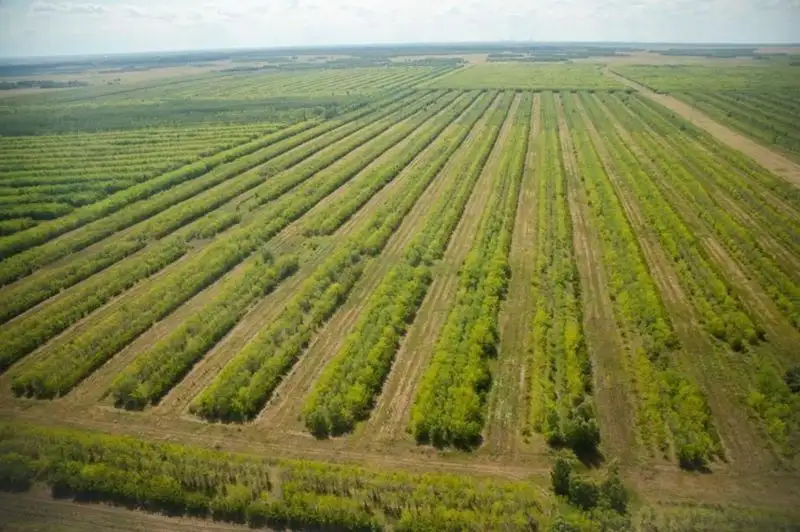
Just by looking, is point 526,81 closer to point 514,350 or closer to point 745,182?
point 745,182

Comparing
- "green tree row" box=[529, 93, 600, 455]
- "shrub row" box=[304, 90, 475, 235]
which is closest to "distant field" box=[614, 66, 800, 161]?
"green tree row" box=[529, 93, 600, 455]

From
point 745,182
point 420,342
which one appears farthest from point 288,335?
point 745,182

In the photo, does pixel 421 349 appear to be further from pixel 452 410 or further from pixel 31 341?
pixel 31 341

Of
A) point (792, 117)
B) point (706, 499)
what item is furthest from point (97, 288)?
point (792, 117)

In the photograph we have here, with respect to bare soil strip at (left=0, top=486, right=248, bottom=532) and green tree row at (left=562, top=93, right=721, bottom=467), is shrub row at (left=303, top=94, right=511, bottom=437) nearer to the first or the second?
bare soil strip at (left=0, top=486, right=248, bottom=532)

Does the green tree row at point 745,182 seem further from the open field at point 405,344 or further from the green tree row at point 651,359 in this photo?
the green tree row at point 651,359
